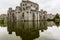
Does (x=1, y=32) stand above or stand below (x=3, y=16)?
below

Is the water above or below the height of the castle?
below

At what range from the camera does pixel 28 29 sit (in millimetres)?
1553

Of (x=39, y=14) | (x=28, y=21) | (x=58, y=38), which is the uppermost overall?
(x=39, y=14)

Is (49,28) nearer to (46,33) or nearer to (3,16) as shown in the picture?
(46,33)

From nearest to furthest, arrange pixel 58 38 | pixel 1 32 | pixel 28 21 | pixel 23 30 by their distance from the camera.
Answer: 1. pixel 58 38
2. pixel 1 32
3. pixel 23 30
4. pixel 28 21

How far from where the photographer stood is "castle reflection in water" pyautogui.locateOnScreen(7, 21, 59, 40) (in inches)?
53.3

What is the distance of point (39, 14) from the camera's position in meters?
1.43

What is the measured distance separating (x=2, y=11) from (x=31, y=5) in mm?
323

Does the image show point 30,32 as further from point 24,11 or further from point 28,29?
point 24,11

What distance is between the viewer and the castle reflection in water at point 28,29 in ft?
4.44

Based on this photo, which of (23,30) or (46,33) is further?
(23,30)

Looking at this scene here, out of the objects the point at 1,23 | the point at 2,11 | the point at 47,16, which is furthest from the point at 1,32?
the point at 47,16

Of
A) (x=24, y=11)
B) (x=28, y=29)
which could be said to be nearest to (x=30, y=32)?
(x=28, y=29)

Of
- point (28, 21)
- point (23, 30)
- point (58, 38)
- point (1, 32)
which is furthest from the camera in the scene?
point (28, 21)
